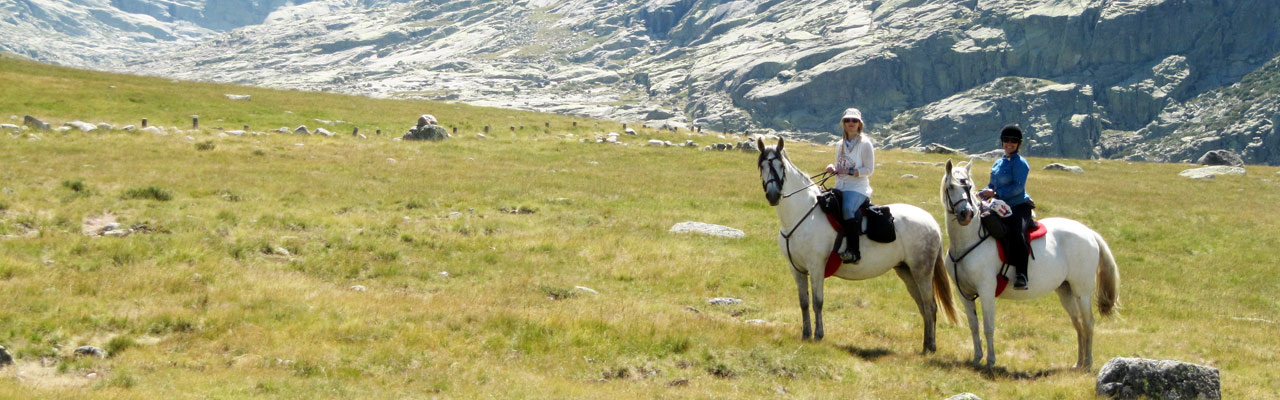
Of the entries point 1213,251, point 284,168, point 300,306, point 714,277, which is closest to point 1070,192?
point 1213,251

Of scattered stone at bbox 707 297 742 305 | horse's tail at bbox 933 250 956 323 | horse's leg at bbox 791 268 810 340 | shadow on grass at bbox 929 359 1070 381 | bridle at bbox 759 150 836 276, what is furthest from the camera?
scattered stone at bbox 707 297 742 305

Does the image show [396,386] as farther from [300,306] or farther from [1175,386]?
[1175,386]

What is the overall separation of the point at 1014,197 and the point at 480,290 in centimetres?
1028

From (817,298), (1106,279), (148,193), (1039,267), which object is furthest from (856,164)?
(148,193)

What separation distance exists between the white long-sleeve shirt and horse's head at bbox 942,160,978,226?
1237 millimetres

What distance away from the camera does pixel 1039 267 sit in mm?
13500

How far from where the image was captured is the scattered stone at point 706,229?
84.6 ft

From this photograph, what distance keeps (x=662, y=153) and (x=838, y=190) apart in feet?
115

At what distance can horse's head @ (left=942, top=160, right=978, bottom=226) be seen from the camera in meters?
12.7

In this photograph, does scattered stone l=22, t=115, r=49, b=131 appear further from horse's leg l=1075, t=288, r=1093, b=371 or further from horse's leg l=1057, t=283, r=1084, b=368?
horse's leg l=1075, t=288, r=1093, b=371

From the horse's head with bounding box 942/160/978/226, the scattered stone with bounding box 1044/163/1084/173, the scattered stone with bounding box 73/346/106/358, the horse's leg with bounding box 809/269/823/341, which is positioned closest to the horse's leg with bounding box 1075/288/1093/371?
the horse's head with bounding box 942/160/978/226

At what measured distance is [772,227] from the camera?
2800 cm

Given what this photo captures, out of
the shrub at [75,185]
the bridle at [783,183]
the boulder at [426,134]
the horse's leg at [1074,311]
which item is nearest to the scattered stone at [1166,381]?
the horse's leg at [1074,311]

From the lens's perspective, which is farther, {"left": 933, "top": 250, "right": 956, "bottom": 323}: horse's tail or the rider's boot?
{"left": 933, "top": 250, "right": 956, "bottom": 323}: horse's tail
